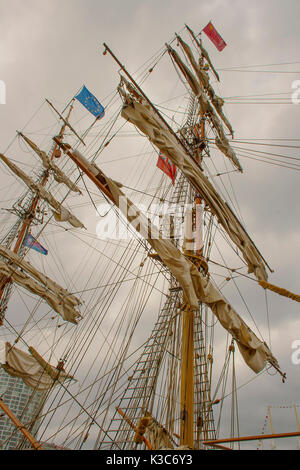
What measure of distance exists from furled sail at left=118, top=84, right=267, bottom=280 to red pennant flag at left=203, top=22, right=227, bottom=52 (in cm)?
766

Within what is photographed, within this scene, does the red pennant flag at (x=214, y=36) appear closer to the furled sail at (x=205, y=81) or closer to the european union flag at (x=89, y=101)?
the furled sail at (x=205, y=81)

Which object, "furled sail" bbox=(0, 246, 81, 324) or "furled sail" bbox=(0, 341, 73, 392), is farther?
"furled sail" bbox=(0, 246, 81, 324)

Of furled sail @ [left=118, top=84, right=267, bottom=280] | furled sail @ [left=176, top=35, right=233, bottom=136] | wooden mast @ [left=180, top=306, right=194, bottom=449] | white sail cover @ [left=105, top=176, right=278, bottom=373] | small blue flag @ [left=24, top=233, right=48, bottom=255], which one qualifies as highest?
furled sail @ [left=176, top=35, right=233, bottom=136]

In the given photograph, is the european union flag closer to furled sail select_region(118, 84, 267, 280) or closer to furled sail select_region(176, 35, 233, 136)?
furled sail select_region(176, 35, 233, 136)

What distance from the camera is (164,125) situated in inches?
339

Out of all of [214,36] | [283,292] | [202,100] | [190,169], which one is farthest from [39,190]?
[283,292]

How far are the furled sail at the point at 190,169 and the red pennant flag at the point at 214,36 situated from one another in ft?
25.1

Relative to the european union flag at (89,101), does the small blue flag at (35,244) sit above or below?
above

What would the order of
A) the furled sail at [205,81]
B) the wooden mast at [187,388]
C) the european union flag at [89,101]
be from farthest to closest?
the furled sail at [205,81], the european union flag at [89,101], the wooden mast at [187,388]

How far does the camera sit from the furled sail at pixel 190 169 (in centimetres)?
755

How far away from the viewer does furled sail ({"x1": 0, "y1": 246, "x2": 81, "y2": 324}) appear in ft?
50.3

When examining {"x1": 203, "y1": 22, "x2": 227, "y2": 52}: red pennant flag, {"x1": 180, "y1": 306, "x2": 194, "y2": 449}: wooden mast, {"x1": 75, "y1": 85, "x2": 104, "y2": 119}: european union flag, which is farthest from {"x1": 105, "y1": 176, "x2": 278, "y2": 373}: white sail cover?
{"x1": 203, "y1": 22, "x2": 227, "y2": 52}: red pennant flag

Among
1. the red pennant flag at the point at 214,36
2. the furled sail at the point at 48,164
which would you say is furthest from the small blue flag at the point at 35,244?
the red pennant flag at the point at 214,36

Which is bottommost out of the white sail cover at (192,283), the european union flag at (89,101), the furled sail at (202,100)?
the white sail cover at (192,283)
